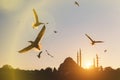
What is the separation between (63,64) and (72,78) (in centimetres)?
789

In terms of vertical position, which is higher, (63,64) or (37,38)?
(63,64)

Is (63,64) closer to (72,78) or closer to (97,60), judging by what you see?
(72,78)

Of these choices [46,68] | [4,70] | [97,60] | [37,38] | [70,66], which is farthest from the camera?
[97,60]

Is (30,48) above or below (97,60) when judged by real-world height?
below

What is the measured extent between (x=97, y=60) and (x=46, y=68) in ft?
113

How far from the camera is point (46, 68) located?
141 ft

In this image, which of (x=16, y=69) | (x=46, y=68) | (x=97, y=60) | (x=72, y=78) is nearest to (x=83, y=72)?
(x=72, y=78)

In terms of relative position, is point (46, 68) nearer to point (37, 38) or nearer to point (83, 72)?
point (83, 72)

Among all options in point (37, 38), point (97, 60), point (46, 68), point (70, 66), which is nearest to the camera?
point (37, 38)

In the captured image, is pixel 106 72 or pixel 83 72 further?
pixel 83 72

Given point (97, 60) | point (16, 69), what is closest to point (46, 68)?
point (16, 69)

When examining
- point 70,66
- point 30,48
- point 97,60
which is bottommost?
point 30,48

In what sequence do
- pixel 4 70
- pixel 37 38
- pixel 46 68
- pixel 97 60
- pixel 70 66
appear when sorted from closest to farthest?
pixel 37 38 < pixel 4 70 < pixel 46 68 < pixel 70 66 < pixel 97 60

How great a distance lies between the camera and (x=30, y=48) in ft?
55.0
